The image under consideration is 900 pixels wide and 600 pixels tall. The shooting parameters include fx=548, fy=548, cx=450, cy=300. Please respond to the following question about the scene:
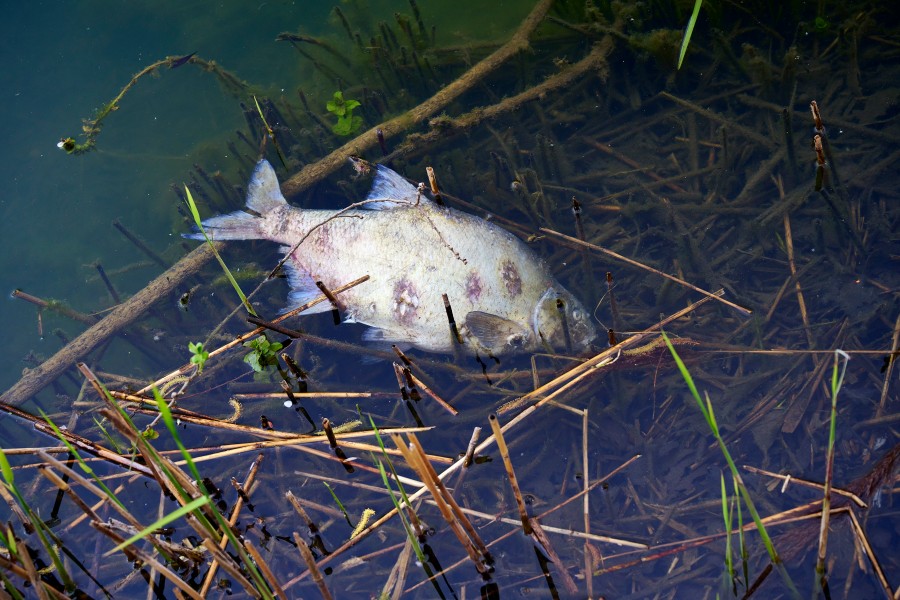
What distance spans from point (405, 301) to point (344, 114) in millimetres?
2023

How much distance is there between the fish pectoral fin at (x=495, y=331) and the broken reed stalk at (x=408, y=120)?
6.40 ft

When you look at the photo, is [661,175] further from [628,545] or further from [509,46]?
[628,545]

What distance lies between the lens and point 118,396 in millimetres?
2967

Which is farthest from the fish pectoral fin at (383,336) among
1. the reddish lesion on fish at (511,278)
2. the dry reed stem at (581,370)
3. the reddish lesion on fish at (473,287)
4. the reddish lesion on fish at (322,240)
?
the dry reed stem at (581,370)

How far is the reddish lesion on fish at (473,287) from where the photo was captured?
3.88 m

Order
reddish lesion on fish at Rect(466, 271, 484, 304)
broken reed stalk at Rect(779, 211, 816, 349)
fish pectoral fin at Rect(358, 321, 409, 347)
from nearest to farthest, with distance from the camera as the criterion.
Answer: broken reed stalk at Rect(779, 211, 816, 349) < reddish lesion on fish at Rect(466, 271, 484, 304) < fish pectoral fin at Rect(358, 321, 409, 347)

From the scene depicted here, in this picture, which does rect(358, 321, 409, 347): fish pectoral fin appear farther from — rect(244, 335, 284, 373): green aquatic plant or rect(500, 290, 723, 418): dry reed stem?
rect(500, 290, 723, 418): dry reed stem

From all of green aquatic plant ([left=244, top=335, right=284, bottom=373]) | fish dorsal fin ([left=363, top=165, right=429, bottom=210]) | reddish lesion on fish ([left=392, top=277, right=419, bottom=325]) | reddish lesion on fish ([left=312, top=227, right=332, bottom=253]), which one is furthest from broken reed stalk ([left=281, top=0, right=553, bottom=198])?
green aquatic plant ([left=244, top=335, right=284, bottom=373])

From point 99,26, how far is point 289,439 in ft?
24.3

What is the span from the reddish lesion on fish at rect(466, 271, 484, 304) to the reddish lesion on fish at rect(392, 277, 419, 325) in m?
0.37

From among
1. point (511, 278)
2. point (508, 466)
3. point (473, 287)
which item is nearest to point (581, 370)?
point (511, 278)

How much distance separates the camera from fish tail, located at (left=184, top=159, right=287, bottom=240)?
4.40m

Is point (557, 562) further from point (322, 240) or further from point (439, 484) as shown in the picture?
point (322, 240)

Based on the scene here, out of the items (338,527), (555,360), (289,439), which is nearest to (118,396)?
(289,439)
